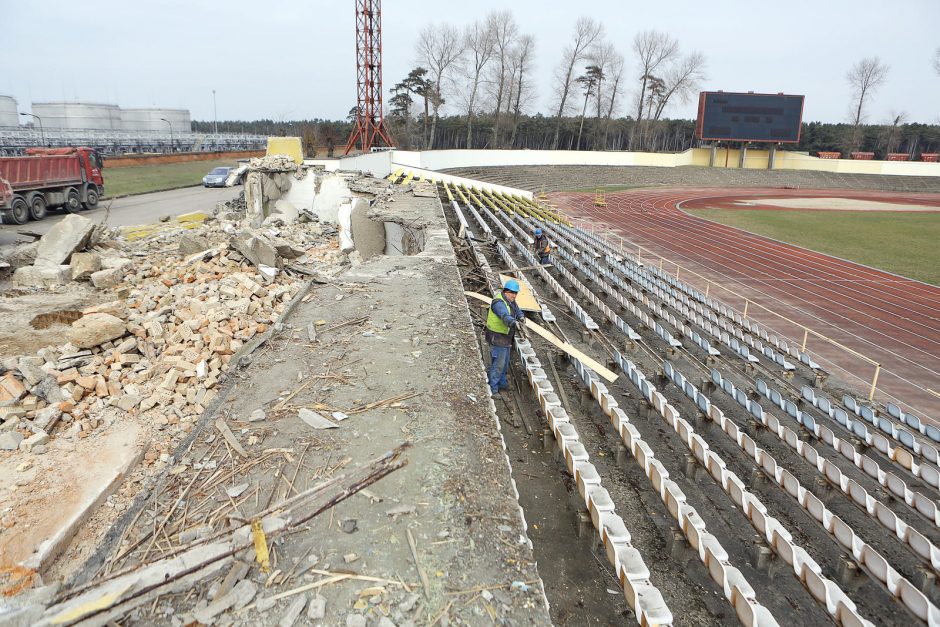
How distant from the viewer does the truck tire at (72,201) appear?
22.6 meters

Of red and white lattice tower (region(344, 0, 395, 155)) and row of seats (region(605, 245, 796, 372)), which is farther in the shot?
red and white lattice tower (region(344, 0, 395, 155))

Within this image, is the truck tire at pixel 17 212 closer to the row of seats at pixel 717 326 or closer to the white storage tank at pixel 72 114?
the row of seats at pixel 717 326

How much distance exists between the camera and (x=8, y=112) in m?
55.8

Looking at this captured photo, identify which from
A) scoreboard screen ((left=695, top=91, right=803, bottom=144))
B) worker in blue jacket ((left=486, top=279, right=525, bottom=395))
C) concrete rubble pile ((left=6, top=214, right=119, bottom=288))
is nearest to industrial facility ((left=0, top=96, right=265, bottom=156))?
concrete rubble pile ((left=6, top=214, right=119, bottom=288))

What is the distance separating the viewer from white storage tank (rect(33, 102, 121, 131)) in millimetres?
61656

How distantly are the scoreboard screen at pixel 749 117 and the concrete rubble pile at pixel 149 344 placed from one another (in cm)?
5232

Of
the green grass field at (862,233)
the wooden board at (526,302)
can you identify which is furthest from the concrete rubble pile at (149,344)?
the green grass field at (862,233)

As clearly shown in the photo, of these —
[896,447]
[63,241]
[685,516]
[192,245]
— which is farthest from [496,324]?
[63,241]

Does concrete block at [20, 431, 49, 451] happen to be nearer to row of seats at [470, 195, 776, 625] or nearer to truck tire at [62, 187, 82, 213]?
row of seats at [470, 195, 776, 625]

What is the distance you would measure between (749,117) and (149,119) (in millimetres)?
70335

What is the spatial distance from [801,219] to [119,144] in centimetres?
5607

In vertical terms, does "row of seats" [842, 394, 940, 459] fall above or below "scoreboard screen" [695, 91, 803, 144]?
below

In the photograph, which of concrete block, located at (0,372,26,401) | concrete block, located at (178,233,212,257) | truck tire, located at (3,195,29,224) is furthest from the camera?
truck tire, located at (3,195,29,224)

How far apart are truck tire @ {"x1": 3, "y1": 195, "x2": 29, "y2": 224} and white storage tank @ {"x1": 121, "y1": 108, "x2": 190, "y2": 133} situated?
54138mm
